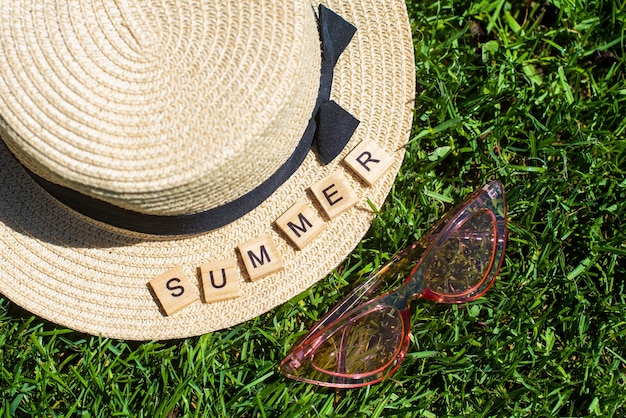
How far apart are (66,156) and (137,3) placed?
1.32 feet

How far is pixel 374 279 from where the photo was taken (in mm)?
2262

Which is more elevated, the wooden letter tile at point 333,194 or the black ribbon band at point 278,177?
the black ribbon band at point 278,177

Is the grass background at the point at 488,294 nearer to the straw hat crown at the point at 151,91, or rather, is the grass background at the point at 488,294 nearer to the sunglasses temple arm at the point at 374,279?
the sunglasses temple arm at the point at 374,279

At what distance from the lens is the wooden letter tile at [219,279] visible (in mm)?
2020

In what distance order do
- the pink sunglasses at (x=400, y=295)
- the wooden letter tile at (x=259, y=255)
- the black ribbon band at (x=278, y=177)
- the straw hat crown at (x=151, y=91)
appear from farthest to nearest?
the pink sunglasses at (x=400, y=295)
the wooden letter tile at (x=259, y=255)
the black ribbon band at (x=278, y=177)
the straw hat crown at (x=151, y=91)

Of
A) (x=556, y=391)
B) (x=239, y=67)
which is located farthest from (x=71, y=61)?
(x=556, y=391)

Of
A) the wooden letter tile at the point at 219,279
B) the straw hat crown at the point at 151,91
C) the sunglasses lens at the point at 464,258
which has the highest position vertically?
the straw hat crown at the point at 151,91

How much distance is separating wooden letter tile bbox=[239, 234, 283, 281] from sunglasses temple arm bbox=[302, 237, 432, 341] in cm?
29

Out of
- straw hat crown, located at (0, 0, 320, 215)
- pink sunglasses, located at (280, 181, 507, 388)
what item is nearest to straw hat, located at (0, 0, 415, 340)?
straw hat crown, located at (0, 0, 320, 215)

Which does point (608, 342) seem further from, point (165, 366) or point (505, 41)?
point (165, 366)

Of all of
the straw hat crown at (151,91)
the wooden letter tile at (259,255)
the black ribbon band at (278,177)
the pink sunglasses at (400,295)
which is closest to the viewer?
the straw hat crown at (151,91)

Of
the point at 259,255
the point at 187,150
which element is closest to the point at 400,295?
the point at 259,255

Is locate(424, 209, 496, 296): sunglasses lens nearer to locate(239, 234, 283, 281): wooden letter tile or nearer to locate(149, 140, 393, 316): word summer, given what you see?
locate(149, 140, 393, 316): word summer


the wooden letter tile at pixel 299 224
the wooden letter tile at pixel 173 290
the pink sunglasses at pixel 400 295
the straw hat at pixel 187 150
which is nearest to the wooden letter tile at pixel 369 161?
the straw hat at pixel 187 150
